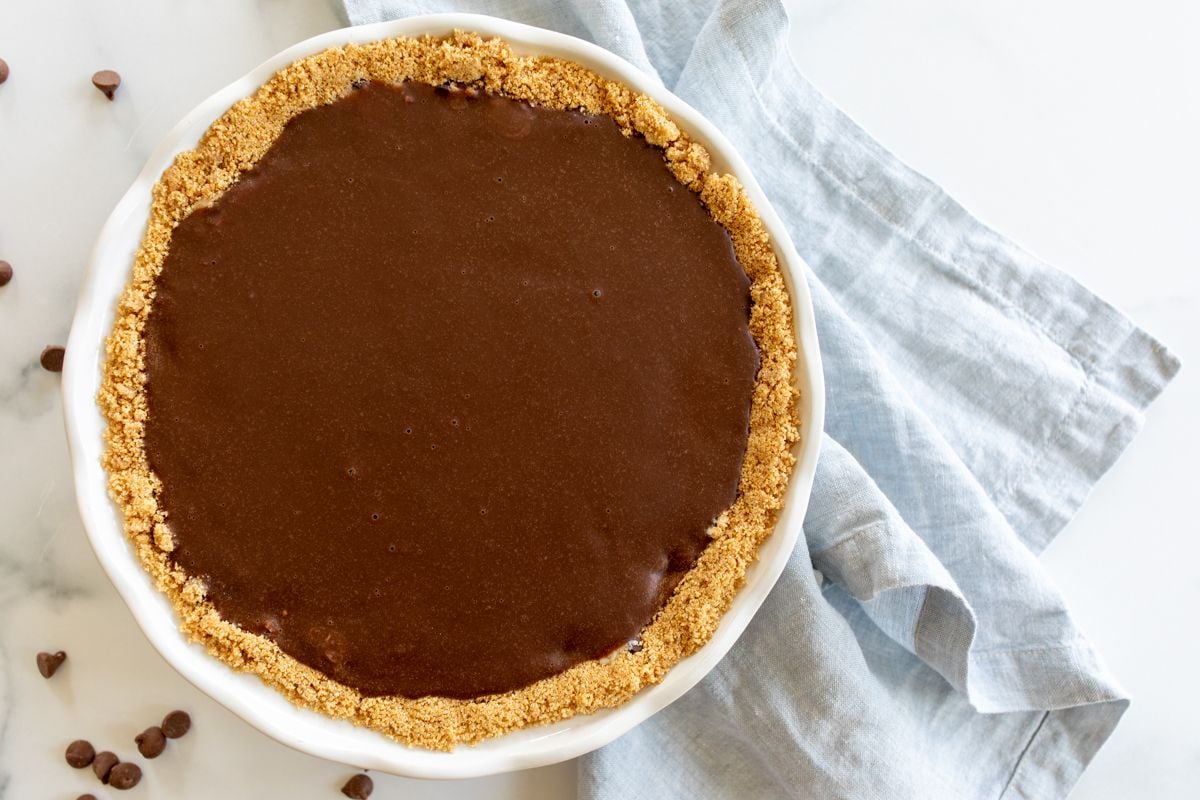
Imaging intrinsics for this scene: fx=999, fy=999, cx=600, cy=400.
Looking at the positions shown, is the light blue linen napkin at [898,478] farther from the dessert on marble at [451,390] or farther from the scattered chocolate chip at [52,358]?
the scattered chocolate chip at [52,358]

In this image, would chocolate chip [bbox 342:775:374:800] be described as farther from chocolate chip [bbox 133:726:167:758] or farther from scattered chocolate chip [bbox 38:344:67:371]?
scattered chocolate chip [bbox 38:344:67:371]

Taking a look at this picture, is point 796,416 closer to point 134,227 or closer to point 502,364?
point 502,364

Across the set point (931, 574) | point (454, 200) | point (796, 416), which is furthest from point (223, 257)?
point (931, 574)

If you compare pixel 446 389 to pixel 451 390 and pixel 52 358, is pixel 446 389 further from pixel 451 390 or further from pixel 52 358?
pixel 52 358

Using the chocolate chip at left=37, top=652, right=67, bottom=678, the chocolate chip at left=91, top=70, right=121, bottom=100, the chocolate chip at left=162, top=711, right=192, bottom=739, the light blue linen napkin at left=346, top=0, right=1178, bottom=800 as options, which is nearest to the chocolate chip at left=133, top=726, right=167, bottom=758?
the chocolate chip at left=162, top=711, right=192, bottom=739

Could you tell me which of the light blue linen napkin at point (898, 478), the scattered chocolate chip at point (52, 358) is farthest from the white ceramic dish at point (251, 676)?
the scattered chocolate chip at point (52, 358)

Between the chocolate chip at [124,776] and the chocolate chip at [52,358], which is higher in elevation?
the chocolate chip at [52,358]
